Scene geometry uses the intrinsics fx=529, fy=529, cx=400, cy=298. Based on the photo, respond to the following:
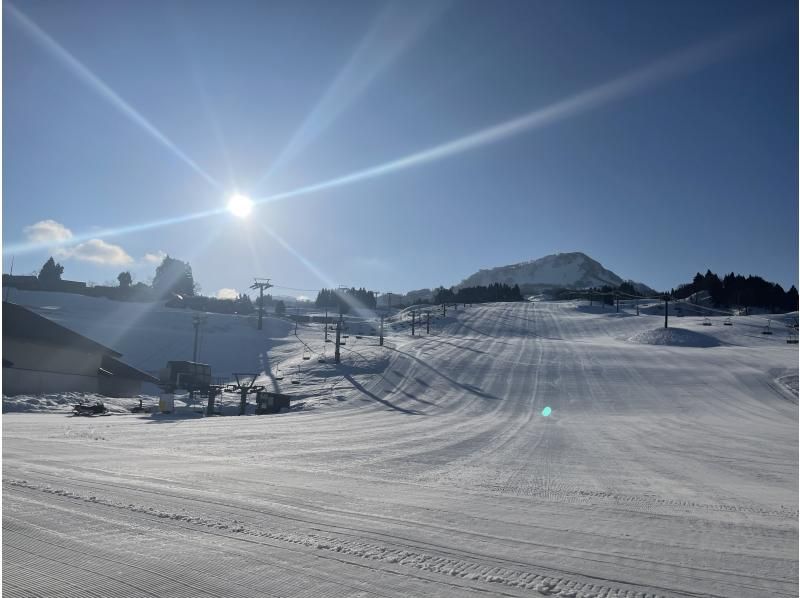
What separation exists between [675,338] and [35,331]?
64.6 meters

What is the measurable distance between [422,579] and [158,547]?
212 cm

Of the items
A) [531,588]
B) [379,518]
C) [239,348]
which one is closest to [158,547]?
[379,518]

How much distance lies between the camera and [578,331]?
7906cm

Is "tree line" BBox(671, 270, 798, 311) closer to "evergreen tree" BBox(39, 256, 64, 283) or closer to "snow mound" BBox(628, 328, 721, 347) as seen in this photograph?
"snow mound" BBox(628, 328, 721, 347)

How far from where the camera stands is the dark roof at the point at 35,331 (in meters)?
33.8

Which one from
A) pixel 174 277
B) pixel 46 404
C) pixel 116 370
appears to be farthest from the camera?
pixel 174 277

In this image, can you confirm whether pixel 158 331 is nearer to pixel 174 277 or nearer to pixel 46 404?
pixel 46 404

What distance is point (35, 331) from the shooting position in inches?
1385

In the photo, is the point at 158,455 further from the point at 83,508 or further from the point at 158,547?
the point at 158,547

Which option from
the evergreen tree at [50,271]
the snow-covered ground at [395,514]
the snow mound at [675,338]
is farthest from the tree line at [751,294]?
the evergreen tree at [50,271]

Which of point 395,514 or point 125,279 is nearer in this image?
point 395,514

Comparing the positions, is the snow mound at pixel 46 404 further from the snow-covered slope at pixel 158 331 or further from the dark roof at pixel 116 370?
the snow-covered slope at pixel 158 331

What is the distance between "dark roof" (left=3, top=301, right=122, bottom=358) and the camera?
3384 centimetres

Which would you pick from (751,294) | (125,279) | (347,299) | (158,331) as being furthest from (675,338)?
(125,279)
